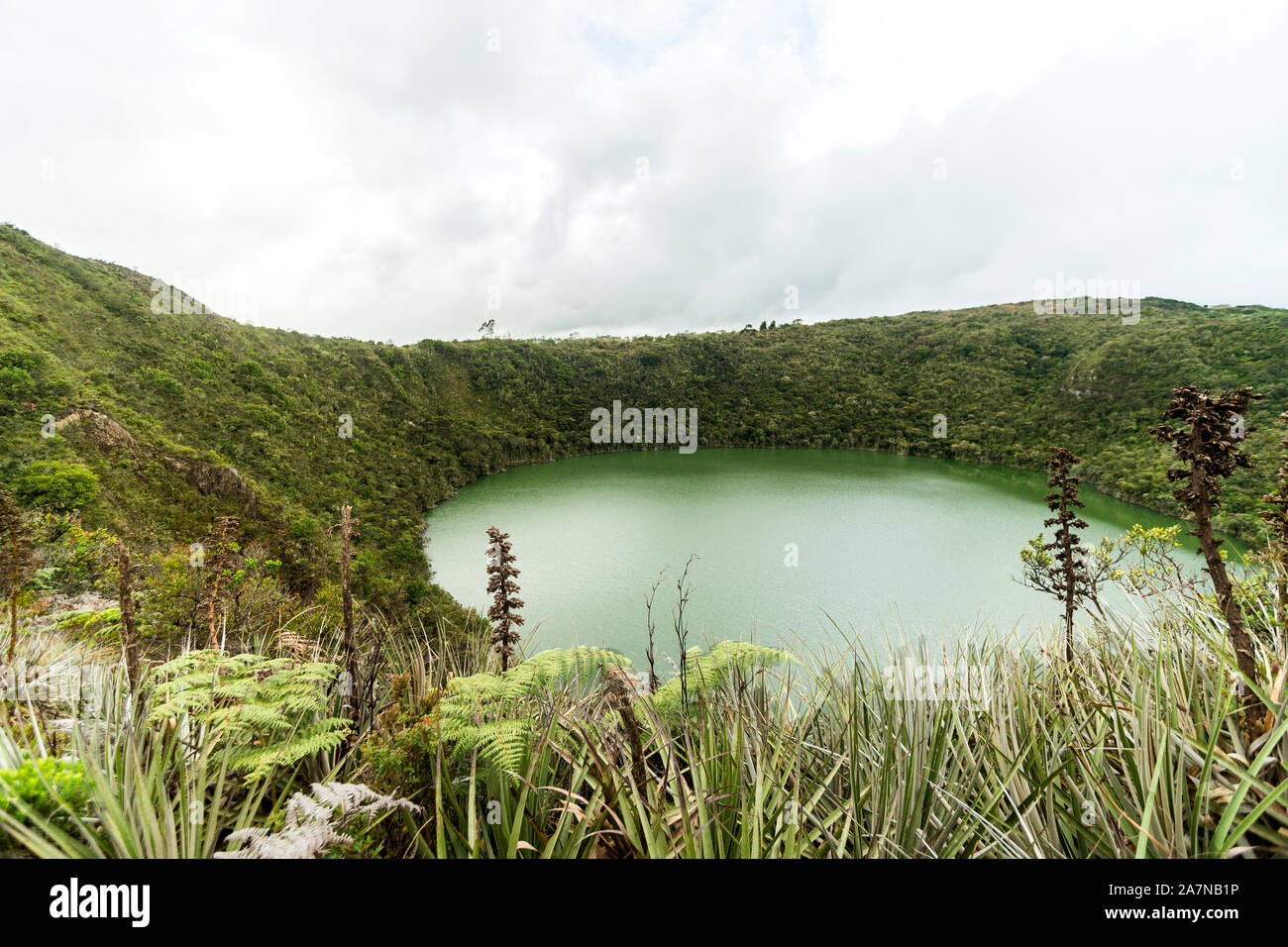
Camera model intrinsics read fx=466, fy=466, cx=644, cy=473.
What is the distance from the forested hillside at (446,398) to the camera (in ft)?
51.9

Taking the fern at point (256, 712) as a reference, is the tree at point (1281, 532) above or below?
above

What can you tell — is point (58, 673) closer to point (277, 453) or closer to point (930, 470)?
point (277, 453)

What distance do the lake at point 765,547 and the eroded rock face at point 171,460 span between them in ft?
27.5

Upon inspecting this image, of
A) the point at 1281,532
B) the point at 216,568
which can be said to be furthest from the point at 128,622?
the point at 1281,532

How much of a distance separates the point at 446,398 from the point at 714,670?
58.1m

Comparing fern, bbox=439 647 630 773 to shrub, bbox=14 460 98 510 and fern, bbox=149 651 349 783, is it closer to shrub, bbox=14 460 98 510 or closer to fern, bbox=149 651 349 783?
fern, bbox=149 651 349 783

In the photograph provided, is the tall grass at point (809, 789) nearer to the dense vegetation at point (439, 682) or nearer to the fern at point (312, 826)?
the dense vegetation at point (439, 682)

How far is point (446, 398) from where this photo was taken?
55.8m

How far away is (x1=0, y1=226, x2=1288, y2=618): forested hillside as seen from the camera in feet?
51.9

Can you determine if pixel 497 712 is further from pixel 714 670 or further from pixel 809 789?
pixel 714 670

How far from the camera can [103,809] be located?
1.25 m

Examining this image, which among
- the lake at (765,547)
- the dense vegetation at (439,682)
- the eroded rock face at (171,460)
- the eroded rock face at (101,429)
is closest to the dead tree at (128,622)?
the dense vegetation at (439,682)

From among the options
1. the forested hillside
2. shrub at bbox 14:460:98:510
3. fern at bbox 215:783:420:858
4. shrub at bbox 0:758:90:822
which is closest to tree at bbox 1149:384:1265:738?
fern at bbox 215:783:420:858
